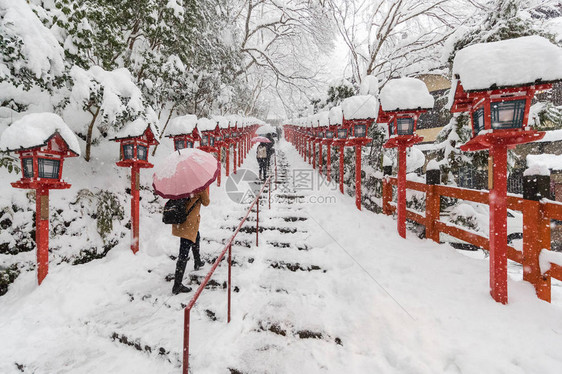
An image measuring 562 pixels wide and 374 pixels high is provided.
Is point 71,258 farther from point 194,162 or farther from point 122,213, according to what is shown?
point 194,162

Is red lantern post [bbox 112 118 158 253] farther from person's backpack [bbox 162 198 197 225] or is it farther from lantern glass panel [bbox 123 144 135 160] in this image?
person's backpack [bbox 162 198 197 225]

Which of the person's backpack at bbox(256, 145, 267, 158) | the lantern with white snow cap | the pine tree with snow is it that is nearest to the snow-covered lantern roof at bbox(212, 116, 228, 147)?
the person's backpack at bbox(256, 145, 267, 158)

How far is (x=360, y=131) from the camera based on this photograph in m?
6.84

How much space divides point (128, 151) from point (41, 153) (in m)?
1.29

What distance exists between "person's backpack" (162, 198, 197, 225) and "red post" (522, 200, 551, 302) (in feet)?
14.7

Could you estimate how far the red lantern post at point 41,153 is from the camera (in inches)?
138

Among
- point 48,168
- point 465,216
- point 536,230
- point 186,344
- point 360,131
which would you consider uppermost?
point 360,131

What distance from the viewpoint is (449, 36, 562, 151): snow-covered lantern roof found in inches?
101

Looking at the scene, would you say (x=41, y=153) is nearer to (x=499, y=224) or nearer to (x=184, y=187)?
(x=184, y=187)

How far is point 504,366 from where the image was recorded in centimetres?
225

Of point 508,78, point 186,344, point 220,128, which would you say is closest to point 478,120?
point 508,78

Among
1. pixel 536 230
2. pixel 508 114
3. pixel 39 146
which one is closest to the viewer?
pixel 508 114

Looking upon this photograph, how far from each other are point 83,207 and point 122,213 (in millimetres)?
727

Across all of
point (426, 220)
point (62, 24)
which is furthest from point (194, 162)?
point (426, 220)
